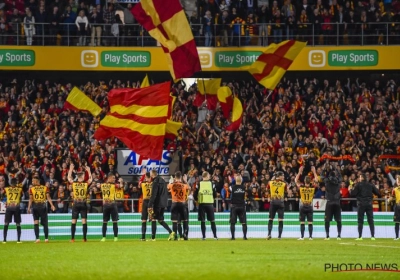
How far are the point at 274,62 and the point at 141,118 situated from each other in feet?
18.3

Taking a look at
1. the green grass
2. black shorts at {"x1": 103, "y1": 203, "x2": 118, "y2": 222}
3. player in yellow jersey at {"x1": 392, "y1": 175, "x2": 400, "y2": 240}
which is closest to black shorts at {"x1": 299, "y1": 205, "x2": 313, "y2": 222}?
the green grass

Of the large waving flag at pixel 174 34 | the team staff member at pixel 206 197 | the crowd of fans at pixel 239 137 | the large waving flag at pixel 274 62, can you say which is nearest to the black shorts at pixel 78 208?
the crowd of fans at pixel 239 137

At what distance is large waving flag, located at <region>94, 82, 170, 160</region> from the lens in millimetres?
27016

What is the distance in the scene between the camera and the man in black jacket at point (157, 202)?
89.4 ft

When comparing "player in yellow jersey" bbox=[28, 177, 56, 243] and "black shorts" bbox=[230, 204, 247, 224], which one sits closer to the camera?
"player in yellow jersey" bbox=[28, 177, 56, 243]

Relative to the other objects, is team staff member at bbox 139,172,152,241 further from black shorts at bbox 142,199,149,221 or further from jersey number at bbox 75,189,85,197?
jersey number at bbox 75,189,85,197

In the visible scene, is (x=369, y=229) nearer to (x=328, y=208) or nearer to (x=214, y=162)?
(x=328, y=208)

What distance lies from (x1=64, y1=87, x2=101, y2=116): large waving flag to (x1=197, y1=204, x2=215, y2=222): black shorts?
691 centimetres

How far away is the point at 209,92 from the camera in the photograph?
34406mm

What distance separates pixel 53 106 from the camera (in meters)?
36.6

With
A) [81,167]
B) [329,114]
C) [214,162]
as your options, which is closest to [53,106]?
[81,167]

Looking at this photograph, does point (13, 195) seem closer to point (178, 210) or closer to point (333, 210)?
point (178, 210)

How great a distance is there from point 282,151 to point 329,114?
375 cm

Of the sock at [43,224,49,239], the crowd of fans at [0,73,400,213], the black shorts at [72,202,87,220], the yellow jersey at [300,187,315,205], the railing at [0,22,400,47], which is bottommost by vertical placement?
the sock at [43,224,49,239]
